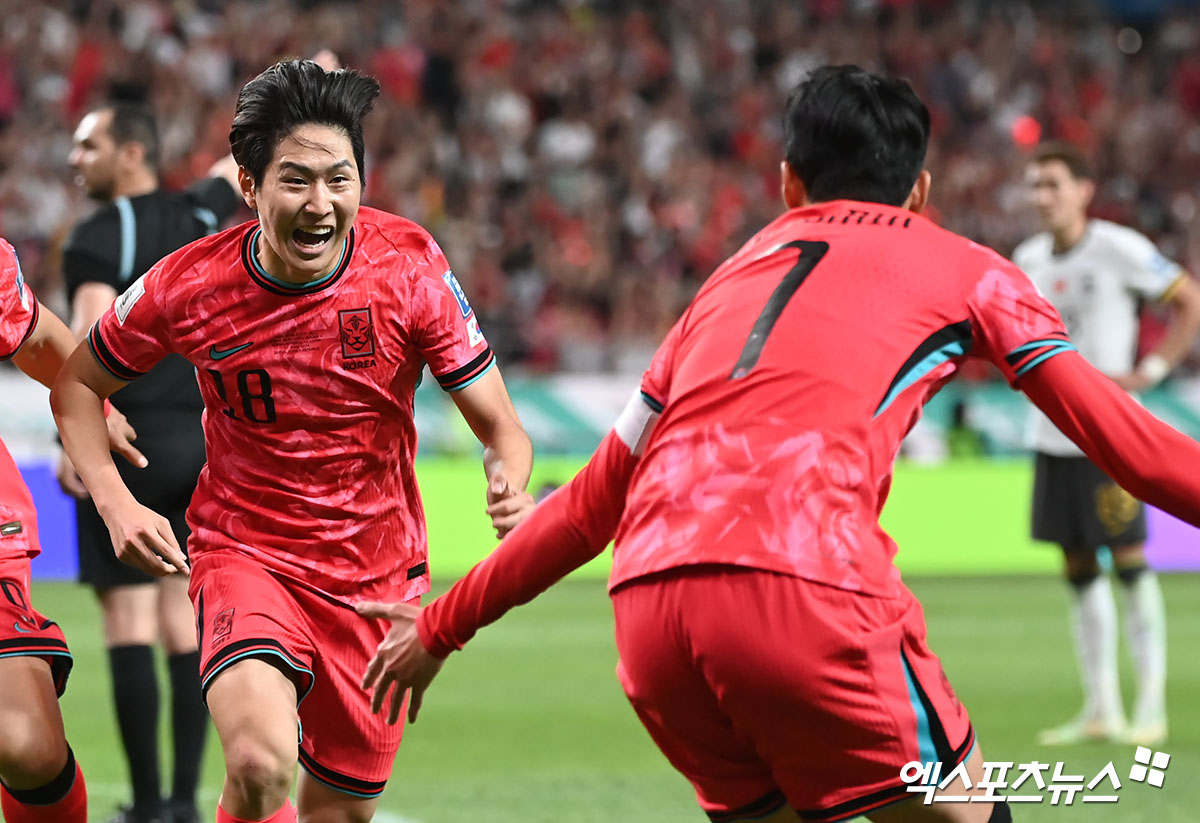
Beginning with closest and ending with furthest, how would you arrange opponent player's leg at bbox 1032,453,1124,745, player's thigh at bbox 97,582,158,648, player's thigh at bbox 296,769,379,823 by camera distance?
A: player's thigh at bbox 296,769,379,823 < player's thigh at bbox 97,582,158,648 < opponent player's leg at bbox 1032,453,1124,745

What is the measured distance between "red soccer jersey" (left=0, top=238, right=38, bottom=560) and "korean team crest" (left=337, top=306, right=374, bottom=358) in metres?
0.83

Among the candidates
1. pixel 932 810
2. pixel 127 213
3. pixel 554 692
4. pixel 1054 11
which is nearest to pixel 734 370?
pixel 932 810

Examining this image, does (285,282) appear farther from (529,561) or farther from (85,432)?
(529,561)

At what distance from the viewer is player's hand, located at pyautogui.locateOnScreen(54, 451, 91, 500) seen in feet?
18.8

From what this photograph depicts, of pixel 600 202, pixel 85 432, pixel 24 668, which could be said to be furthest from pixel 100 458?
pixel 600 202

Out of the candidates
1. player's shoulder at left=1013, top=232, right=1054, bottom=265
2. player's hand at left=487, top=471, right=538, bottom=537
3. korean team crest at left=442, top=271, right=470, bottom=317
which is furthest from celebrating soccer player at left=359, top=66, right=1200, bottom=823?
player's shoulder at left=1013, top=232, right=1054, bottom=265

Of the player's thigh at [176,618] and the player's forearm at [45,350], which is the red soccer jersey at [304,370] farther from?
the player's thigh at [176,618]

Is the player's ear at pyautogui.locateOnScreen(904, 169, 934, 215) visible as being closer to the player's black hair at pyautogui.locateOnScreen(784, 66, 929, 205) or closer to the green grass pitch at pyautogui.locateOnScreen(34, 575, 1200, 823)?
the player's black hair at pyautogui.locateOnScreen(784, 66, 929, 205)

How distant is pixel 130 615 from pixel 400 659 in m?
2.91

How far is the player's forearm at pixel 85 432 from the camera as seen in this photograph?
→ 4.28m

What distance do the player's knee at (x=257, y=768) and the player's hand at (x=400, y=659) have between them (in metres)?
0.67

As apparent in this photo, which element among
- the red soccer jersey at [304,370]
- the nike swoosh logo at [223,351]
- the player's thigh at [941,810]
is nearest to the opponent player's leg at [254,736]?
the red soccer jersey at [304,370]

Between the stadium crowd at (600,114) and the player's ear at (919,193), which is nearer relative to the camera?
the player's ear at (919,193)

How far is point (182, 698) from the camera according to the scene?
18.8 ft
